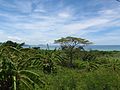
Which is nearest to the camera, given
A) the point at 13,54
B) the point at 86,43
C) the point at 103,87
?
the point at 103,87

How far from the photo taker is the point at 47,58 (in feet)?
50.6

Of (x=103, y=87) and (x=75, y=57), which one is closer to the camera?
(x=103, y=87)

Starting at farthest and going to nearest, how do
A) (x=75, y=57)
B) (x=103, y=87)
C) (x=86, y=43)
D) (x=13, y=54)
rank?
(x=86, y=43), (x=75, y=57), (x=13, y=54), (x=103, y=87)

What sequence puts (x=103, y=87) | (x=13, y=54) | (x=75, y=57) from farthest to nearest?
1. (x=75, y=57)
2. (x=13, y=54)
3. (x=103, y=87)

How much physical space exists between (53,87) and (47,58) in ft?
19.4

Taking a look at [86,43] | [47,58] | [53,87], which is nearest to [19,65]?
[53,87]

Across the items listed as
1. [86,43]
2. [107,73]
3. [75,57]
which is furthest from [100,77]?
[86,43]

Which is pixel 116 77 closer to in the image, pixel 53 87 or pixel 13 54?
pixel 53 87

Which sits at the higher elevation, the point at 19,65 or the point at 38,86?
the point at 19,65

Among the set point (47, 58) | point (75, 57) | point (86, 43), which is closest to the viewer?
point (47, 58)

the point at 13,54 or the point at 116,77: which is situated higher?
the point at 13,54

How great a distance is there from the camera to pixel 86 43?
3794cm

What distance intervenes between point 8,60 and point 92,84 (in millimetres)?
2489

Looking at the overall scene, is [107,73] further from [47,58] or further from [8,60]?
[47,58]
